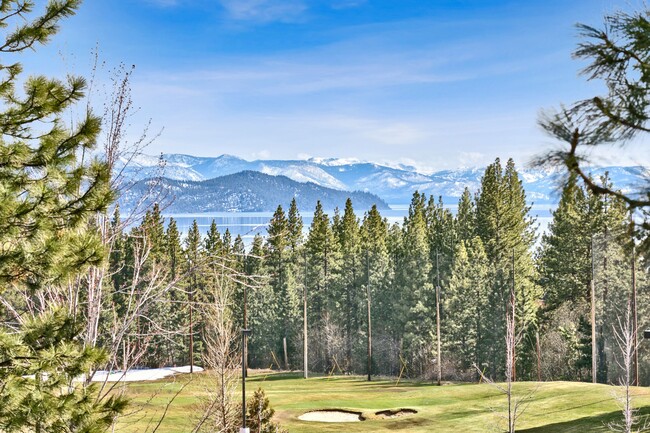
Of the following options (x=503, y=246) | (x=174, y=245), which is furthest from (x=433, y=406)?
(x=174, y=245)

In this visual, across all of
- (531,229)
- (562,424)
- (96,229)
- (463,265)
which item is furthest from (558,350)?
(96,229)

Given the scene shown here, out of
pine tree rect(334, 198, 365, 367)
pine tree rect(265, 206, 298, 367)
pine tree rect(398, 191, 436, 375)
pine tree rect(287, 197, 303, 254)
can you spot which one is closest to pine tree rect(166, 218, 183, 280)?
pine tree rect(265, 206, 298, 367)

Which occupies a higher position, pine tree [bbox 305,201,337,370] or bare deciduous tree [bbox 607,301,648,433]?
pine tree [bbox 305,201,337,370]

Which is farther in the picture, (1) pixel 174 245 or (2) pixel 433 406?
(1) pixel 174 245

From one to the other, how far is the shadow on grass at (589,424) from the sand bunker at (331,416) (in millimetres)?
7090

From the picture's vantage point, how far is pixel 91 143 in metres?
6.07

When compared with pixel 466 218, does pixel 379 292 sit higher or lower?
lower

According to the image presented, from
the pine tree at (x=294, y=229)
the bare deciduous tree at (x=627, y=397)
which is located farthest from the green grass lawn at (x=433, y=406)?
the pine tree at (x=294, y=229)

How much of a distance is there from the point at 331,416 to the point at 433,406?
15.7 feet

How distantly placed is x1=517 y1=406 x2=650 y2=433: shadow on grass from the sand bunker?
23.3ft

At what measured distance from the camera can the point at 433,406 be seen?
2820 centimetres

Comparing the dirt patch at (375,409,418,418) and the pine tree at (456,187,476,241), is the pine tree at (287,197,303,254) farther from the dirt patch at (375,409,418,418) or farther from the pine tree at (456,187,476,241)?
the dirt patch at (375,409,418,418)

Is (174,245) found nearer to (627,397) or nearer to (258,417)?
(258,417)

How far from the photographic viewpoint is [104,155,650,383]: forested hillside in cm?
3803
